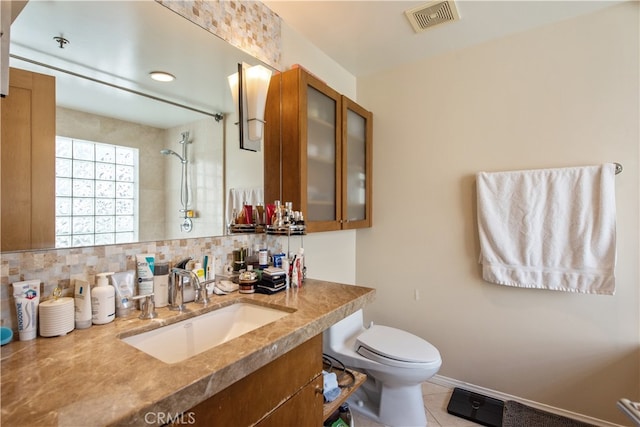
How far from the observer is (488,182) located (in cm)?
197

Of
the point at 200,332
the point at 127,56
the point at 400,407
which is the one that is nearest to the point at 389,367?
the point at 400,407

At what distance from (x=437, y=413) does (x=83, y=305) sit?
1990 millimetres

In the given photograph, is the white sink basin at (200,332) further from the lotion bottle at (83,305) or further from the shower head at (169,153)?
the shower head at (169,153)

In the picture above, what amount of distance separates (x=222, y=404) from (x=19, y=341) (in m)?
0.61

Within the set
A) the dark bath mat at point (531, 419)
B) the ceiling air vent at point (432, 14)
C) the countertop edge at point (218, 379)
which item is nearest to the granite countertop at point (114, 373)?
the countertop edge at point (218, 379)

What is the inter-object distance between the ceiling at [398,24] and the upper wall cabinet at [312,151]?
1.28 feet

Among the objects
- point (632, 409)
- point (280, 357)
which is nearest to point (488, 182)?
point (632, 409)

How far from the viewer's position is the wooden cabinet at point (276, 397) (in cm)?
74

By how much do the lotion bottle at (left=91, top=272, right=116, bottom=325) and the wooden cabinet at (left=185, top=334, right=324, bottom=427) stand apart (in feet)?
1.64

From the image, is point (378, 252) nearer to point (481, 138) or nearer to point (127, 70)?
point (481, 138)

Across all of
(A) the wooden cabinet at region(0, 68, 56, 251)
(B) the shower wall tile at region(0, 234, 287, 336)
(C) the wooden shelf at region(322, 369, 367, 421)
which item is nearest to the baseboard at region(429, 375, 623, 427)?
(C) the wooden shelf at region(322, 369, 367, 421)

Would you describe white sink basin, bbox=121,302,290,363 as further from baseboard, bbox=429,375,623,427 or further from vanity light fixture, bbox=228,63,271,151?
baseboard, bbox=429,375,623,427

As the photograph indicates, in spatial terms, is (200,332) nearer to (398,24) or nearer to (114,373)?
(114,373)

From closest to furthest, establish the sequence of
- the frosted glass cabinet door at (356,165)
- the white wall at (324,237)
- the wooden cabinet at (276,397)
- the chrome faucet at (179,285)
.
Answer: the wooden cabinet at (276,397), the chrome faucet at (179,285), the white wall at (324,237), the frosted glass cabinet door at (356,165)
